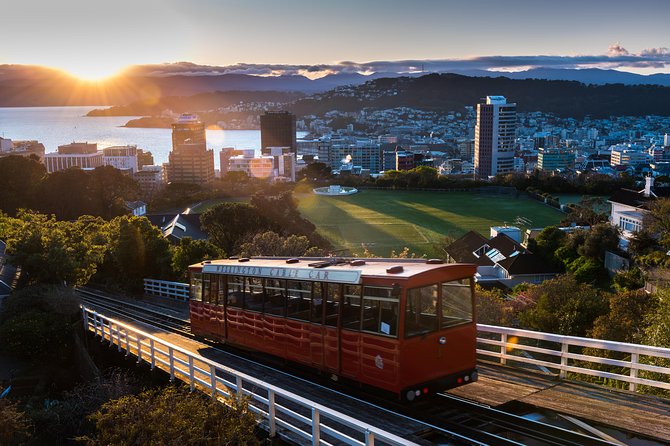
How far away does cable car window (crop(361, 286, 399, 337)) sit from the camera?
9867 millimetres

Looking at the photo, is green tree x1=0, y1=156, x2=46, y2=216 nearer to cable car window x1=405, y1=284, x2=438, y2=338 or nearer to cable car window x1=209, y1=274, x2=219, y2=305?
cable car window x1=209, y1=274, x2=219, y2=305

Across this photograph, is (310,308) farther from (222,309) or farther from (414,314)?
(222,309)

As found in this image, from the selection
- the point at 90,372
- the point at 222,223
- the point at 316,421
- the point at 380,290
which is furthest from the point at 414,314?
the point at 222,223

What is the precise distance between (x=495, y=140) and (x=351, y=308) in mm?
191226

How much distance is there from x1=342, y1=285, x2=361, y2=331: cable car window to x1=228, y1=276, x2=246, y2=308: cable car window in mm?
3810

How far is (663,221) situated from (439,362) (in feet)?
138

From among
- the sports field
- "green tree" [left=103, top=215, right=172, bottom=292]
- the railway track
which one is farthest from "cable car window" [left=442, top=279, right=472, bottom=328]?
the sports field

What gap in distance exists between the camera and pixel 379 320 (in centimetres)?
1009

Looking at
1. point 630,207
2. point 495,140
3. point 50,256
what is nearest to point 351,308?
point 50,256

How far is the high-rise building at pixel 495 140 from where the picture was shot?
641 feet

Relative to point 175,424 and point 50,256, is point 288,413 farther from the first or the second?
point 50,256

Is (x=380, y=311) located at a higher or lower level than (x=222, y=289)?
higher

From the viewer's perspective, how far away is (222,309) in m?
15.0

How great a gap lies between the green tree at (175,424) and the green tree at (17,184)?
46.5 m
